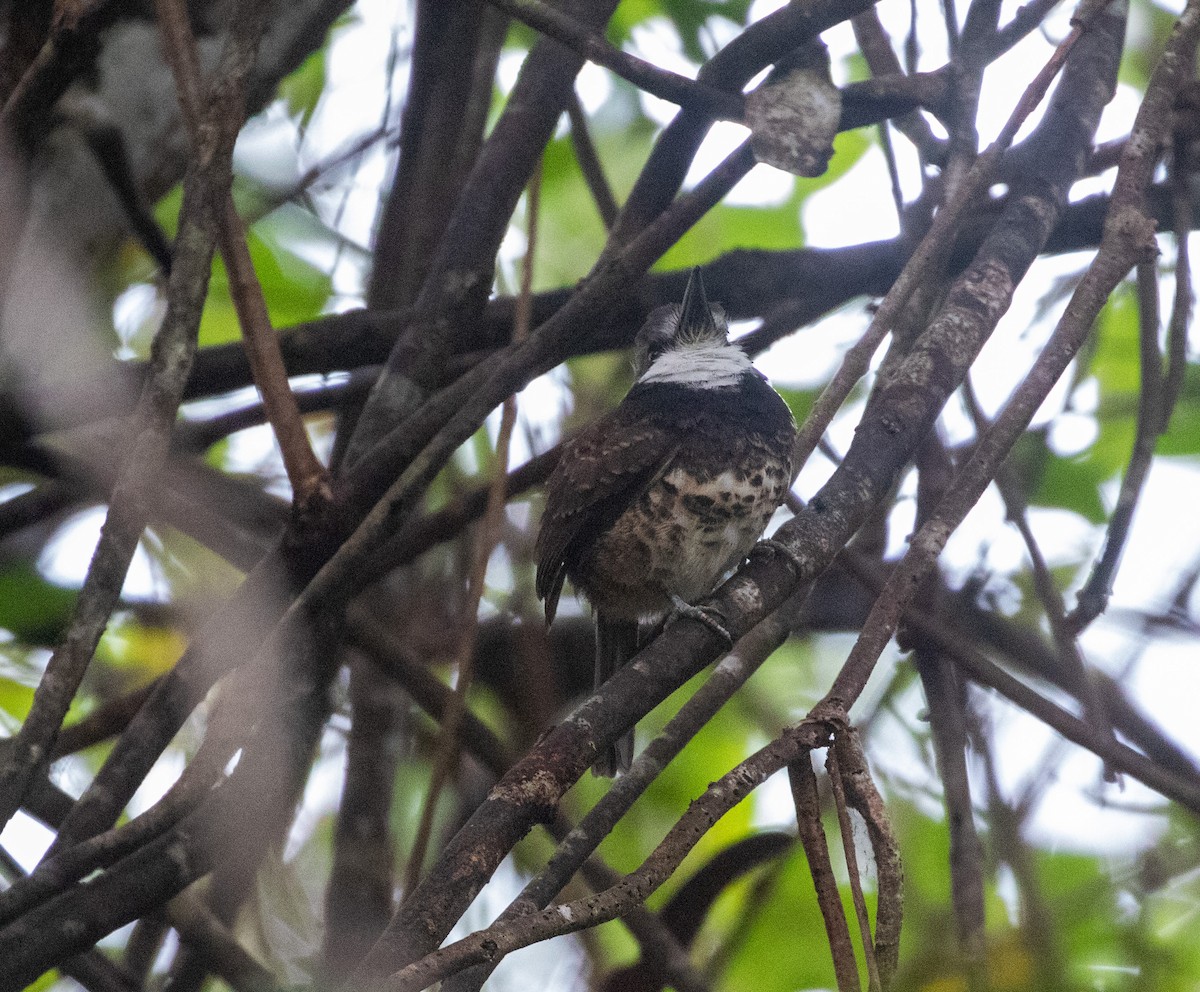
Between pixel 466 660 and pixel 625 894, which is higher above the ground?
pixel 466 660

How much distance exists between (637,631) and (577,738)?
1.55 m

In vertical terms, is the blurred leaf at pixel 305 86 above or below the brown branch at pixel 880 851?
above

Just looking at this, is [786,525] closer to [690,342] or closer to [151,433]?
[151,433]

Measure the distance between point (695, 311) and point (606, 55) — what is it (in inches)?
39.6

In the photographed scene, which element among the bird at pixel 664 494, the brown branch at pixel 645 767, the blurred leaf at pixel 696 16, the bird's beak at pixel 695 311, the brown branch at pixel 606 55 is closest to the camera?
the brown branch at pixel 645 767

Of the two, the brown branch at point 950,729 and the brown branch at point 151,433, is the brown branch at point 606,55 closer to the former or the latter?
the brown branch at point 151,433

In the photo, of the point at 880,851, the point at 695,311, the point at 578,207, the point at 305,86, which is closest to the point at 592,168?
the point at 695,311

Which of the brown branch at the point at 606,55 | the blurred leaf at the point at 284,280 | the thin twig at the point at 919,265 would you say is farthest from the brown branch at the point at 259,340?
the blurred leaf at the point at 284,280

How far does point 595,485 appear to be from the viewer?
2602 mm

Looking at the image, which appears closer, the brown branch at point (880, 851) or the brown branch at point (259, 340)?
the brown branch at point (880, 851)

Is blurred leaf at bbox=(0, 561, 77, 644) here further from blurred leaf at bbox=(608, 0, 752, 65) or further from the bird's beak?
blurred leaf at bbox=(608, 0, 752, 65)

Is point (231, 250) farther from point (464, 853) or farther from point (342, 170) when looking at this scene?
point (342, 170)

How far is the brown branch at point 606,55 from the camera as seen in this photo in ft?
6.27

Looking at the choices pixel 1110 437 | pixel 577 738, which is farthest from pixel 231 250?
pixel 1110 437
